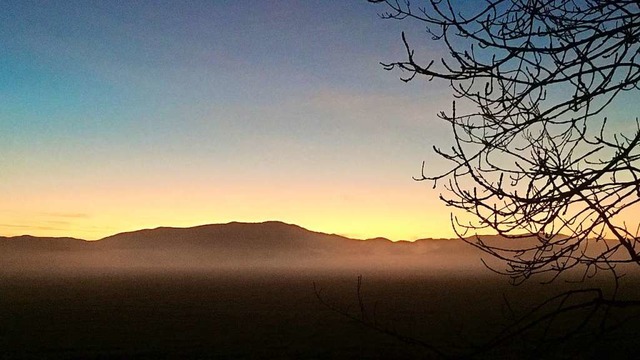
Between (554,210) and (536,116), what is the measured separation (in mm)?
372

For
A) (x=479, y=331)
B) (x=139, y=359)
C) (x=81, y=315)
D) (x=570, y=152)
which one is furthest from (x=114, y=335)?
(x=570, y=152)

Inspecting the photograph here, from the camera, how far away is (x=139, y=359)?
1630 cm

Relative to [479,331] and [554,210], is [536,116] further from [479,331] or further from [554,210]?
[479,331]

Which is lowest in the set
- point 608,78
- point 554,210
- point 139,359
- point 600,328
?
point 139,359

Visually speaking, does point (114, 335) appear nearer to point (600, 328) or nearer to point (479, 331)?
point (479, 331)

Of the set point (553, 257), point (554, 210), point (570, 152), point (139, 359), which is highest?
point (570, 152)

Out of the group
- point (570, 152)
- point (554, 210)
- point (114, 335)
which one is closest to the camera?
point (554, 210)

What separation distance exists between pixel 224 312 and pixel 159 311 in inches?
132

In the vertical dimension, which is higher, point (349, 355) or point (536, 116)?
point (536, 116)

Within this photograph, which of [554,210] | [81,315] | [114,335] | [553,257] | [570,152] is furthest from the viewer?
[81,315]

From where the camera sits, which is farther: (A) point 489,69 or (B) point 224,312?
(B) point 224,312

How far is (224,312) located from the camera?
95.6 ft

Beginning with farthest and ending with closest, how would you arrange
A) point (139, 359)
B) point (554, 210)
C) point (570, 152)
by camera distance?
point (139, 359) < point (570, 152) < point (554, 210)

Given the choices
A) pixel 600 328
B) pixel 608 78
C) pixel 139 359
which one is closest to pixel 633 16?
pixel 608 78
